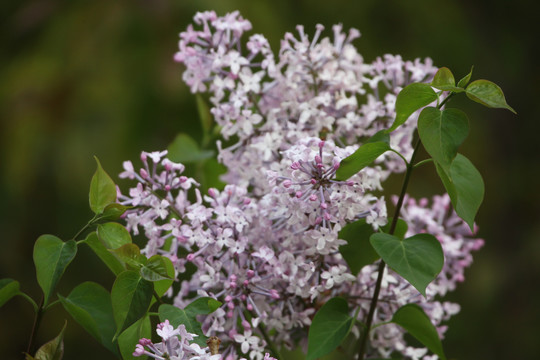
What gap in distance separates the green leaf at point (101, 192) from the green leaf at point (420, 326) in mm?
211

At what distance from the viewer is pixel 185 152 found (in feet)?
2.02

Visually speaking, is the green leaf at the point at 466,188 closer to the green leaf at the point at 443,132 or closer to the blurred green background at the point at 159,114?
the green leaf at the point at 443,132

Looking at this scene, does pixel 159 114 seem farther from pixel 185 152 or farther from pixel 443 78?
pixel 443 78

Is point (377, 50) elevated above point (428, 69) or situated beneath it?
elevated above

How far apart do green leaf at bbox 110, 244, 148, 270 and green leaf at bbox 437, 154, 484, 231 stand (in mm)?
183

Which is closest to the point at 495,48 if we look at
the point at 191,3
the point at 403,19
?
the point at 403,19

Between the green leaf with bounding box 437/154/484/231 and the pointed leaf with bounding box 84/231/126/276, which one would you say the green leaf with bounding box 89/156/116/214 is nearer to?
the pointed leaf with bounding box 84/231/126/276

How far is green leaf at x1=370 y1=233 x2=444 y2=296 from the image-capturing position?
15.3 inches

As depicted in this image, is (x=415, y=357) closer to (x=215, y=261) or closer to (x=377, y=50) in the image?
(x=215, y=261)

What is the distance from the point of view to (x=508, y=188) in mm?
2154

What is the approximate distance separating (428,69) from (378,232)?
19 cm

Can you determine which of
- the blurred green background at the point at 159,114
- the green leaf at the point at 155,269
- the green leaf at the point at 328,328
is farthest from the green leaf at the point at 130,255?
the blurred green background at the point at 159,114

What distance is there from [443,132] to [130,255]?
194mm

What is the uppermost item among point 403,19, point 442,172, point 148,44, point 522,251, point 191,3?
point 403,19
